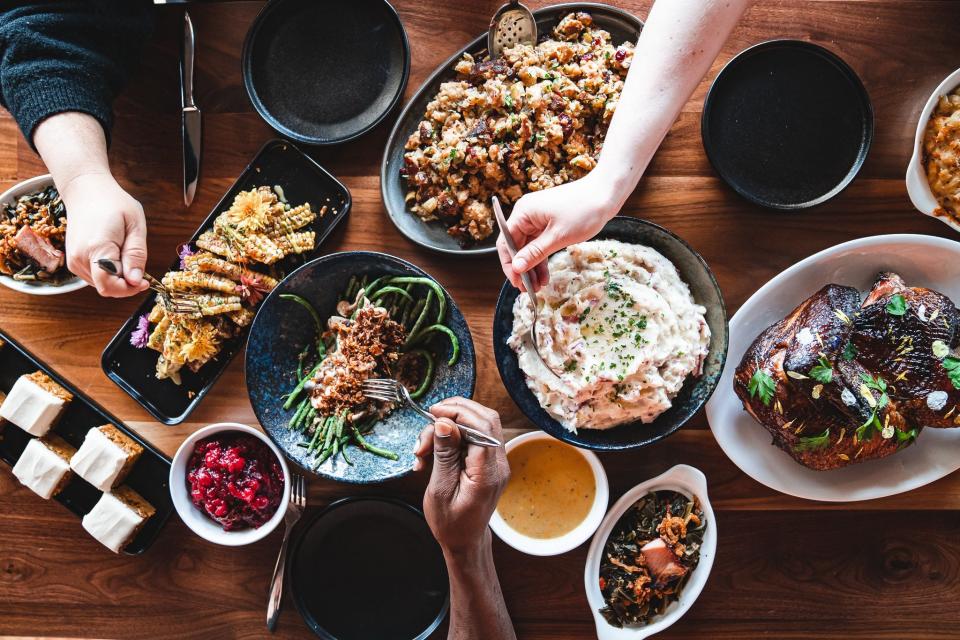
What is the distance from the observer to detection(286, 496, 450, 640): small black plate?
7.91ft

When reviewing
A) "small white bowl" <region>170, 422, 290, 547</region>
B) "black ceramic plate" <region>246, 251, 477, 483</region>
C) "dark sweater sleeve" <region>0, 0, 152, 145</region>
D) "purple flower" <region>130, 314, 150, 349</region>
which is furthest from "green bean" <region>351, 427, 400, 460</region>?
"dark sweater sleeve" <region>0, 0, 152, 145</region>

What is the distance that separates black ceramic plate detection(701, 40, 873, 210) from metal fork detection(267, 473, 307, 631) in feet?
5.90

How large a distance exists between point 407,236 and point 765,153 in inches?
49.1

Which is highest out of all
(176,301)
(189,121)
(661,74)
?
(661,74)

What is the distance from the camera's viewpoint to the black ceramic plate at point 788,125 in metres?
2.35

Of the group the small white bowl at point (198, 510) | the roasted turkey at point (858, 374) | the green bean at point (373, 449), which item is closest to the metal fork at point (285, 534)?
the small white bowl at point (198, 510)

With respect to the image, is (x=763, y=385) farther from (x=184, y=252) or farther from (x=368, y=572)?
(x=184, y=252)

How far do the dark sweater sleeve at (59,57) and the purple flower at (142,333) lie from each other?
0.63 m

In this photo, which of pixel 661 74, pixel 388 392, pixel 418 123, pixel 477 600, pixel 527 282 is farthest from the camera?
pixel 418 123

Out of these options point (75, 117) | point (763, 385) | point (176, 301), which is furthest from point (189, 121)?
point (763, 385)

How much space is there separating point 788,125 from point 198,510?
2.39 m

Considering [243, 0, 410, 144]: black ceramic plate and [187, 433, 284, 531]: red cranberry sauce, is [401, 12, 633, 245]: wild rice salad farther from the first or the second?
[187, 433, 284, 531]: red cranberry sauce

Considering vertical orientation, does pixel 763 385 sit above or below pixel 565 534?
above

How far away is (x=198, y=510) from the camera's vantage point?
2357 mm
